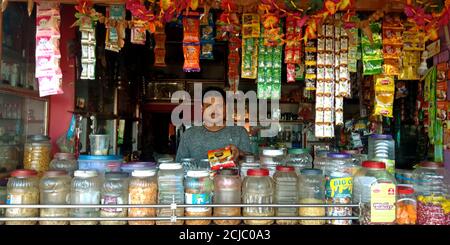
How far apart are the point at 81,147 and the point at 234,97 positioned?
7.97 feet

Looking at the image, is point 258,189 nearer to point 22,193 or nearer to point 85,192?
point 85,192

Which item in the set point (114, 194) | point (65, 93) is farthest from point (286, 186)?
point (65, 93)

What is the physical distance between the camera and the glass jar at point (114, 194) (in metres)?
1.60

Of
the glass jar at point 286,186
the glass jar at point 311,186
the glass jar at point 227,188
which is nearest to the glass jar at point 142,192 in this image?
the glass jar at point 227,188

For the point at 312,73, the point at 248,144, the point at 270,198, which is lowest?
the point at 270,198

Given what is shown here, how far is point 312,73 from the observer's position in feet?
9.18

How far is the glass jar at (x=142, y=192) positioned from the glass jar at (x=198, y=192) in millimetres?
145

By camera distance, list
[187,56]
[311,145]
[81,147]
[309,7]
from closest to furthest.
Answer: [309,7] < [187,56] < [81,147] < [311,145]

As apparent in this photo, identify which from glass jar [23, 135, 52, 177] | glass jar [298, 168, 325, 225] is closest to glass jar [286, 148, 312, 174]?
glass jar [298, 168, 325, 225]

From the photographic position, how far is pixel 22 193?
1666 millimetres

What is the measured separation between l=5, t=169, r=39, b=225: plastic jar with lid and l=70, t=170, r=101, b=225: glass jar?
15 centimetres

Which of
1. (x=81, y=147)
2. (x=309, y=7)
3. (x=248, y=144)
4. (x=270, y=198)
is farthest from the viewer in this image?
(x=81, y=147)

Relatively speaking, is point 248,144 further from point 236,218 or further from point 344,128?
point 344,128
